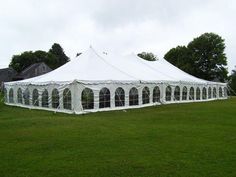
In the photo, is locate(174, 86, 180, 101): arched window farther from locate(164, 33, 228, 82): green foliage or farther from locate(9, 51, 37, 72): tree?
locate(9, 51, 37, 72): tree

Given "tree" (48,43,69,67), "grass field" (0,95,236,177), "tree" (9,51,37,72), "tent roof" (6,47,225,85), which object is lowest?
"grass field" (0,95,236,177)

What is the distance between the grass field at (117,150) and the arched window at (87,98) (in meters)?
5.83

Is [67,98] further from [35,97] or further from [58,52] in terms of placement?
[58,52]

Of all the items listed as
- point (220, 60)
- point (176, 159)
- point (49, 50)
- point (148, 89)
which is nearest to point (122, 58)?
point (148, 89)

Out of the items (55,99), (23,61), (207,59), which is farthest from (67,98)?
(23,61)

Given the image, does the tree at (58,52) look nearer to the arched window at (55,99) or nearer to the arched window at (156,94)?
the arched window at (156,94)

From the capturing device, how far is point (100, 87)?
19328mm

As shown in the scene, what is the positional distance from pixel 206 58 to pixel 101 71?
92.5ft

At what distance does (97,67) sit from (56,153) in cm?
1411

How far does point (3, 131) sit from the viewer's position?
37.5 ft

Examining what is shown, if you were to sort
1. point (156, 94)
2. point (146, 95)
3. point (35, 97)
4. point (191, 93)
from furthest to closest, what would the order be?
1. point (191, 93)
2. point (156, 94)
3. point (146, 95)
4. point (35, 97)

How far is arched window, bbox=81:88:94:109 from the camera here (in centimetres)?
1883

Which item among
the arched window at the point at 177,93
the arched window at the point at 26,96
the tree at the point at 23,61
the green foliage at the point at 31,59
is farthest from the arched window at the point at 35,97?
the tree at the point at 23,61

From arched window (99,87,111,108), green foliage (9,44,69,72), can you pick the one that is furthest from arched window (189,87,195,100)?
green foliage (9,44,69,72)
